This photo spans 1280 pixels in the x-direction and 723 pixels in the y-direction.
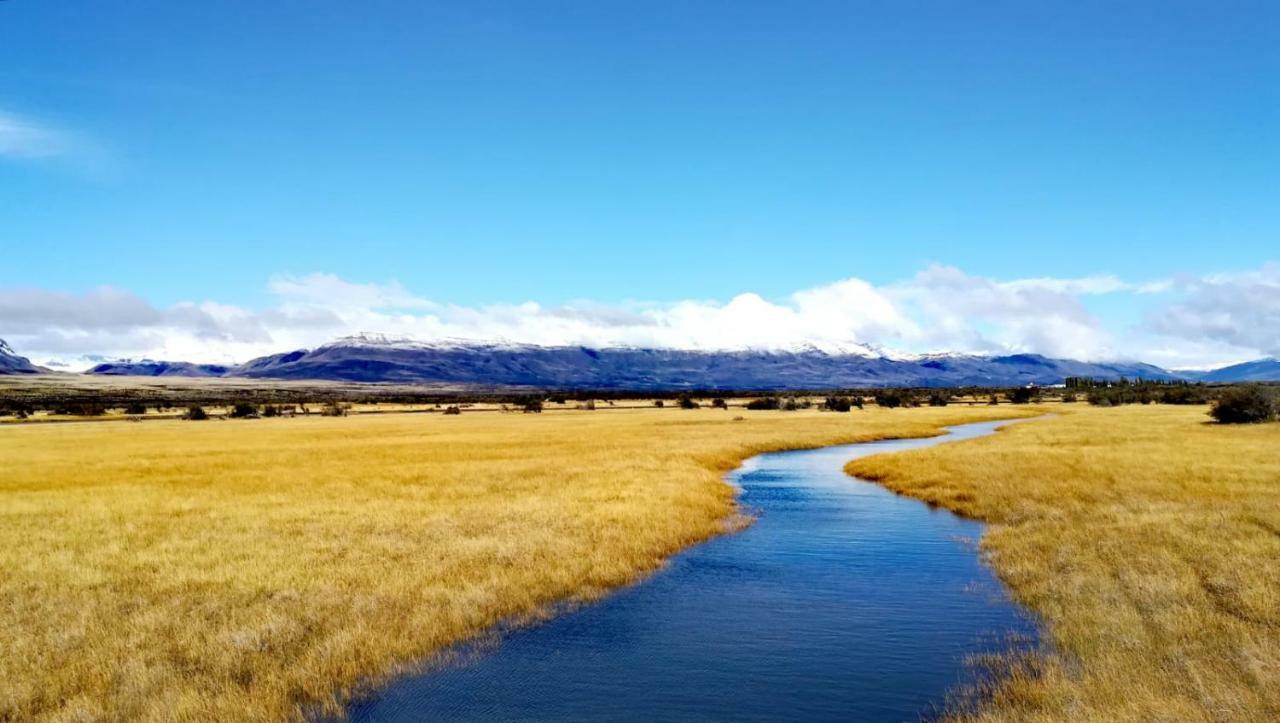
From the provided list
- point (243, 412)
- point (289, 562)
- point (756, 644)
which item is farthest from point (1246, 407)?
point (243, 412)

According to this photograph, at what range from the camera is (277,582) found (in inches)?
758

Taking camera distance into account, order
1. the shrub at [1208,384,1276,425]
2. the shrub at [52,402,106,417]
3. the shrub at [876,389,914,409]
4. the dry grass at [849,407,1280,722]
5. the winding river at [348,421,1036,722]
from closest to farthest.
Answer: the dry grass at [849,407,1280,722] < the winding river at [348,421,1036,722] < the shrub at [1208,384,1276,425] < the shrub at [52,402,106,417] < the shrub at [876,389,914,409]

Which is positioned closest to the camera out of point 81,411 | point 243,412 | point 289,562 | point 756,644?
point 756,644

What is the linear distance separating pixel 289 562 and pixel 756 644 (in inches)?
499

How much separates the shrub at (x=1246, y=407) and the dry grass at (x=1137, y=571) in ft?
80.1

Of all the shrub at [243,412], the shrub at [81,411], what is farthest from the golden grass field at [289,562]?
the shrub at [81,411]

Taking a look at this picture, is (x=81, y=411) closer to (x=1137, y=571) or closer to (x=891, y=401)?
(x=891, y=401)

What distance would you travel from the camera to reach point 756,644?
16.7 m

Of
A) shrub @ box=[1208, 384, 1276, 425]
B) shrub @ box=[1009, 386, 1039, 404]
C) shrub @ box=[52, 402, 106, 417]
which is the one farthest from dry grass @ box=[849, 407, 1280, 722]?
shrub @ box=[1009, 386, 1039, 404]

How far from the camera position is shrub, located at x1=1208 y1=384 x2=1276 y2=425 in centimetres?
6366

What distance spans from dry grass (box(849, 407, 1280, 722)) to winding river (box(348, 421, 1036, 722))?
1470mm

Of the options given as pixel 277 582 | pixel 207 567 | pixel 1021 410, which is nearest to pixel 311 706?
pixel 277 582

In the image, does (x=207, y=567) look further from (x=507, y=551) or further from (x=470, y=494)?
(x=470, y=494)

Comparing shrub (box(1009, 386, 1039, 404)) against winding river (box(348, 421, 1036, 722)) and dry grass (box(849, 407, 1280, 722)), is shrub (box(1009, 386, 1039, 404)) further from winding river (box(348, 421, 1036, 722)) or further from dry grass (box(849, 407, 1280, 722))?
winding river (box(348, 421, 1036, 722))
